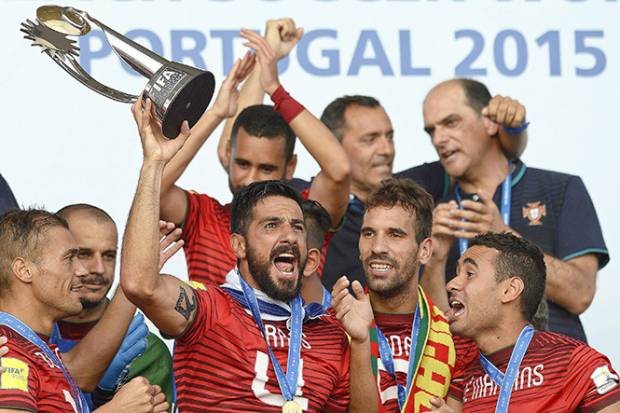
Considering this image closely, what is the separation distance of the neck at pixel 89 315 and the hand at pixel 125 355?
5.0 inches

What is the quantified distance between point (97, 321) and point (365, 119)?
138cm

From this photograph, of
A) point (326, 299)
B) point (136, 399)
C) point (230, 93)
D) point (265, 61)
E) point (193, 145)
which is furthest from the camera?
point (265, 61)

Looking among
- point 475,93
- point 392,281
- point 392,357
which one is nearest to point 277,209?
point 392,281

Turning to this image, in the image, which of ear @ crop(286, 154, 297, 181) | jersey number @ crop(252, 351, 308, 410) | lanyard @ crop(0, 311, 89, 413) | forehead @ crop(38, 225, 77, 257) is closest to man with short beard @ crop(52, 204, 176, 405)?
forehead @ crop(38, 225, 77, 257)

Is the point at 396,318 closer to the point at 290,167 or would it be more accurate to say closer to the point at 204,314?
the point at 204,314

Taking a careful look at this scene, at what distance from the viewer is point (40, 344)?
4.04m

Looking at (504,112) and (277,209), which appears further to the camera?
(504,112)

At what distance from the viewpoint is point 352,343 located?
423cm

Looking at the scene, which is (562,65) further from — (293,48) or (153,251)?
(153,251)

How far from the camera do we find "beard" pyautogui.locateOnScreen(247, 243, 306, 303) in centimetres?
424

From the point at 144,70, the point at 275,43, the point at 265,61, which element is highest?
the point at 275,43

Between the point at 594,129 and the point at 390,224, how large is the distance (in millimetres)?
1717

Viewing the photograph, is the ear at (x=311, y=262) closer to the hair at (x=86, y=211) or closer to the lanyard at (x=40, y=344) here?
the hair at (x=86, y=211)

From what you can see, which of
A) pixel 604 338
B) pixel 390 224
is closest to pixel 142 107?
pixel 390 224
